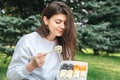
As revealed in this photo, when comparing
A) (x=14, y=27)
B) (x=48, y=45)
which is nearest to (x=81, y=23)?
(x=14, y=27)

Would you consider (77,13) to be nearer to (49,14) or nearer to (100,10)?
(100,10)

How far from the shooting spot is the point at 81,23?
7055 mm

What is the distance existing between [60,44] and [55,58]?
129 mm

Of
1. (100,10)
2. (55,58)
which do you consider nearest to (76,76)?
(55,58)

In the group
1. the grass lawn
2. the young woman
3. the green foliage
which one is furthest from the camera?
the grass lawn

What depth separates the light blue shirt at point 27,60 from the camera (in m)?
3.00

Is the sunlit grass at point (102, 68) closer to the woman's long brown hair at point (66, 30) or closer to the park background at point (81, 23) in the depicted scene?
the park background at point (81, 23)

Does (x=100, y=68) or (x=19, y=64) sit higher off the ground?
(x=19, y=64)

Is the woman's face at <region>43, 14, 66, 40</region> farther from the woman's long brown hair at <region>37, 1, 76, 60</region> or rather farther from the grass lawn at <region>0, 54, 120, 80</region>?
the grass lawn at <region>0, 54, 120, 80</region>

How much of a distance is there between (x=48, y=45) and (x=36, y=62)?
1.28ft

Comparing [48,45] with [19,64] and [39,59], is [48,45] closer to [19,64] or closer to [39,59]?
[19,64]

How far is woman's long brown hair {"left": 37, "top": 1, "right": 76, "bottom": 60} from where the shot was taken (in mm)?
3105

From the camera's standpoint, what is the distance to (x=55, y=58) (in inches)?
125

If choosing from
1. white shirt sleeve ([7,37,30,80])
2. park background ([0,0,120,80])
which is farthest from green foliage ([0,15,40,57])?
white shirt sleeve ([7,37,30,80])
